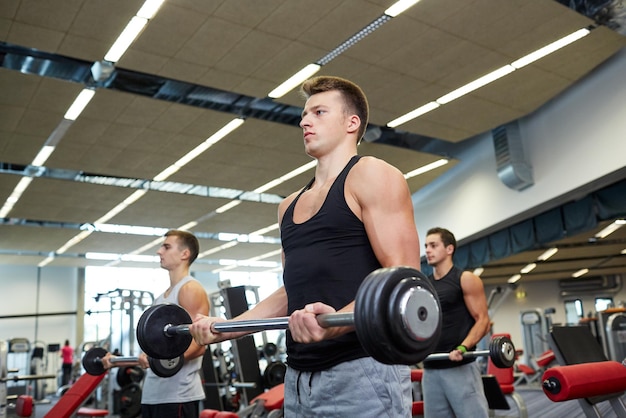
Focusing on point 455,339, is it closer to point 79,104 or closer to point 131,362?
point 131,362

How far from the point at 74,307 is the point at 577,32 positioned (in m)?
14.0

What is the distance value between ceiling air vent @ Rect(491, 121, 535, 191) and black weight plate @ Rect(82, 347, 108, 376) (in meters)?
5.67

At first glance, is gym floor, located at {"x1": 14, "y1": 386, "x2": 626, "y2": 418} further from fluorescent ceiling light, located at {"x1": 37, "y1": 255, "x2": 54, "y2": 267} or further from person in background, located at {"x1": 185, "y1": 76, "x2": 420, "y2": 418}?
fluorescent ceiling light, located at {"x1": 37, "y1": 255, "x2": 54, "y2": 267}

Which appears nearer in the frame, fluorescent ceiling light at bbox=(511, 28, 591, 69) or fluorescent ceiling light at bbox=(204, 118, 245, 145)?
fluorescent ceiling light at bbox=(511, 28, 591, 69)

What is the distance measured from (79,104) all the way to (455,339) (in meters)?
4.87

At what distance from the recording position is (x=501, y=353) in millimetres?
2219

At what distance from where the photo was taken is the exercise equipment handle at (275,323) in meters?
→ 0.90

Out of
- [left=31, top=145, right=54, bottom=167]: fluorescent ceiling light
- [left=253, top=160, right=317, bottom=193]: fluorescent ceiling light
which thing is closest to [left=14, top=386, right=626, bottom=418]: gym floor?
[left=253, top=160, right=317, bottom=193]: fluorescent ceiling light

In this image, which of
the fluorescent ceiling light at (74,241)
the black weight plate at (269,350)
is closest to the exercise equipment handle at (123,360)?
the black weight plate at (269,350)

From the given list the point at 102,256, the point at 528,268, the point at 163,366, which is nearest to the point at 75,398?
the point at 163,366

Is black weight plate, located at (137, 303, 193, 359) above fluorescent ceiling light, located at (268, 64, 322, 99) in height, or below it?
below

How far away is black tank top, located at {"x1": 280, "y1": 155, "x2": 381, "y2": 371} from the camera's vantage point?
1.11 m

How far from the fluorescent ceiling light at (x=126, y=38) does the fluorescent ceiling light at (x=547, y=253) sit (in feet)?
26.1

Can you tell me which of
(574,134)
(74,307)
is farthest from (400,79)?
(74,307)
